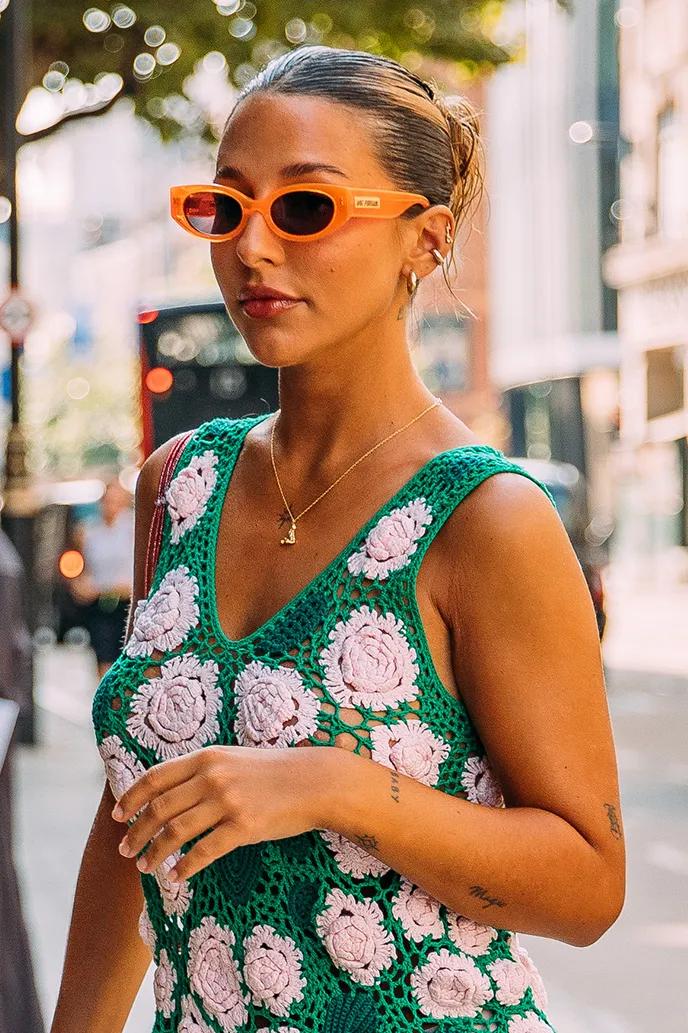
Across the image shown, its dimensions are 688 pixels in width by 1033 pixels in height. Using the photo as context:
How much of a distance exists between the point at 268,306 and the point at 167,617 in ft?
1.16

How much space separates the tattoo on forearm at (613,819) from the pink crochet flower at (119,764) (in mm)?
488

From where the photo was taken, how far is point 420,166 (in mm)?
1873

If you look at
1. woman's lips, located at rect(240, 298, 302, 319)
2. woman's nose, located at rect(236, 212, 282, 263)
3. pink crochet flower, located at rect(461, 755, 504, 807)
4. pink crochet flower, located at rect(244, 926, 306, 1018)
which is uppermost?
woman's nose, located at rect(236, 212, 282, 263)

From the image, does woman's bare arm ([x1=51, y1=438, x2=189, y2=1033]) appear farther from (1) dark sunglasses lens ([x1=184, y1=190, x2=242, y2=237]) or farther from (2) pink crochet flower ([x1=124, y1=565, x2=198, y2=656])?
(1) dark sunglasses lens ([x1=184, y1=190, x2=242, y2=237])

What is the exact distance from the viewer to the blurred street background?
7.73 meters

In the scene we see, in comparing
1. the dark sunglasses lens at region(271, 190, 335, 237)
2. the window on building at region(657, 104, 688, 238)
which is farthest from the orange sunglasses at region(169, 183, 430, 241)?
the window on building at region(657, 104, 688, 238)

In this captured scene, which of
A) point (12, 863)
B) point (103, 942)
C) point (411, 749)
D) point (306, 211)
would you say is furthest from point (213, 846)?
point (12, 863)

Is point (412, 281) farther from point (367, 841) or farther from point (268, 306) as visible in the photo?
point (367, 841)

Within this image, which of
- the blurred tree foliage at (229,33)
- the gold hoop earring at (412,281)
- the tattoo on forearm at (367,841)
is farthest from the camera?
the blurred tree foliage at (229,33)

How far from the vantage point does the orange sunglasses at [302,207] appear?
1.75 meters

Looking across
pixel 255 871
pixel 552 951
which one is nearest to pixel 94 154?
pixel 552 951

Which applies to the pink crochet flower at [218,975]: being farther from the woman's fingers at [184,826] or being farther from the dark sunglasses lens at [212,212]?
the dark sunglasses lens at [212,212]

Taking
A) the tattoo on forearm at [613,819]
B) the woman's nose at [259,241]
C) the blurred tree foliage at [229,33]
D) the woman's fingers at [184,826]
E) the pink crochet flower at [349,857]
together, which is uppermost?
the blurred tree foliage at [229,33]

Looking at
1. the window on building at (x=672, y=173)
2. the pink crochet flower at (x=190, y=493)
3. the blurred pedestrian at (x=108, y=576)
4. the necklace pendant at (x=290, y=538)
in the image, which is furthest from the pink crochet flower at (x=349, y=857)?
the window on building at (x=672, y=173)
